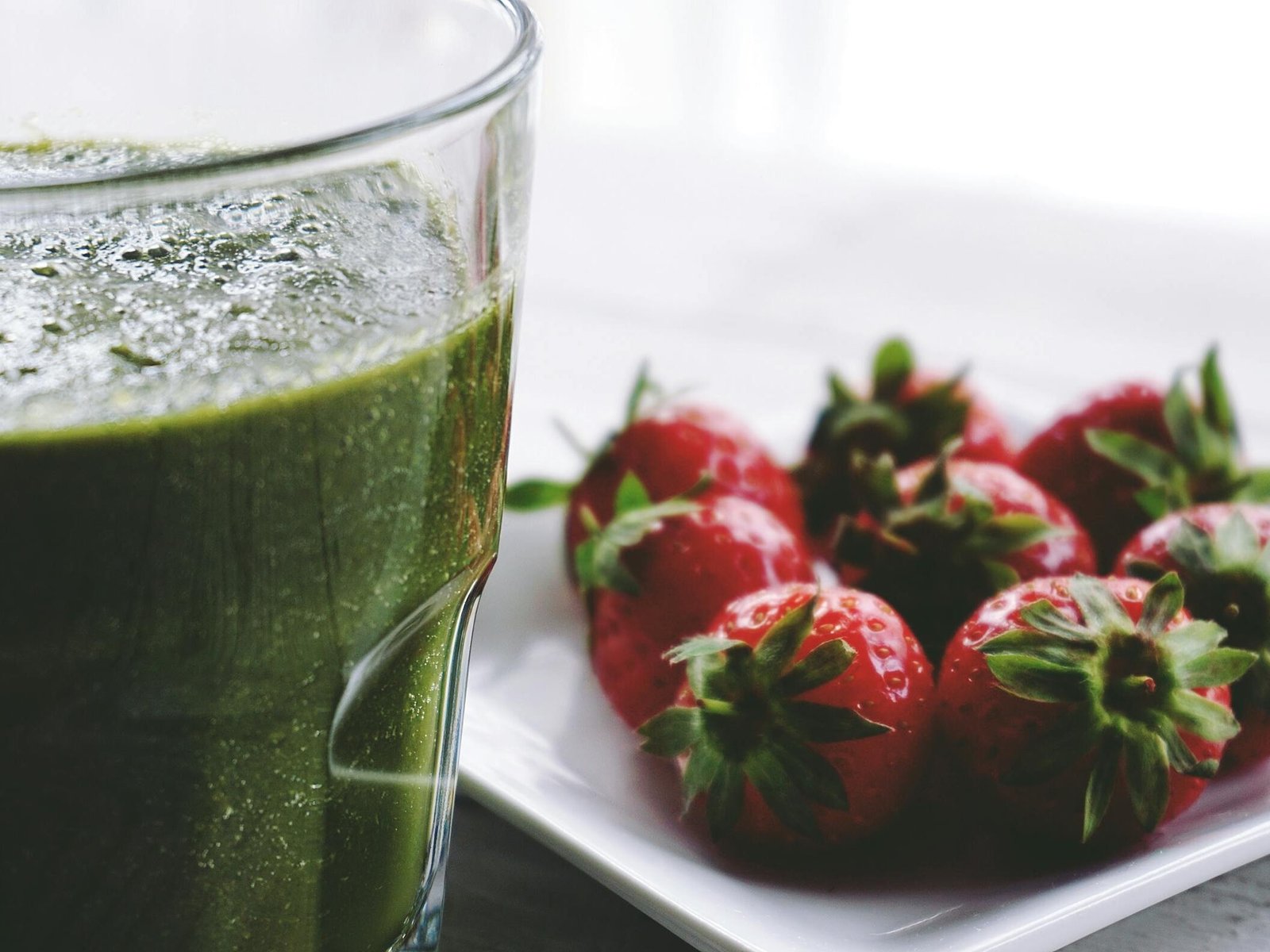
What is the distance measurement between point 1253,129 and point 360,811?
2.66 m

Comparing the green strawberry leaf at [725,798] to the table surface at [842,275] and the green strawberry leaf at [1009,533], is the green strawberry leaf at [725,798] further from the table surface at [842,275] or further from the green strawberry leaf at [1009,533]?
the table surface at [842,275]

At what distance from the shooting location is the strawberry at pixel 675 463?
1.09 metres

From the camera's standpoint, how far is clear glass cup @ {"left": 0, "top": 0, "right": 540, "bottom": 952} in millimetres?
581

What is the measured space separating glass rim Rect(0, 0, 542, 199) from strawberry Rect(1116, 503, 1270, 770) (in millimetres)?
515

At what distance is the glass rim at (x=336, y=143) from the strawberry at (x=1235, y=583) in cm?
52

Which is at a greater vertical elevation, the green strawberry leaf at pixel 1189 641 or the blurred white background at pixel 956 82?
the green strawberry leaf at pixel 1189 641

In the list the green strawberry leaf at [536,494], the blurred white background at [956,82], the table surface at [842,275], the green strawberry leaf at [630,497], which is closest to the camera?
the green strawberry leaf at [630,497]

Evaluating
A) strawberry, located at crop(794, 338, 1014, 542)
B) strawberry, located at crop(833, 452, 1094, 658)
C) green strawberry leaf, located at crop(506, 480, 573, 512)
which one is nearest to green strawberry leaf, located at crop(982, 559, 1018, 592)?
strawberry, located at crop(833, 452, 1094, 658)

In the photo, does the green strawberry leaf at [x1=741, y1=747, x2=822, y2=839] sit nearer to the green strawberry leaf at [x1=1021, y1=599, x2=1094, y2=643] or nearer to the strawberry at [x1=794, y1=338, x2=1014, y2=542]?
the green strawberry leaf at [x1=1021, y1=599, x2=1094, y2=643]

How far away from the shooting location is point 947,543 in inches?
38.8

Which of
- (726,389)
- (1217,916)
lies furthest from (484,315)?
(726,389)

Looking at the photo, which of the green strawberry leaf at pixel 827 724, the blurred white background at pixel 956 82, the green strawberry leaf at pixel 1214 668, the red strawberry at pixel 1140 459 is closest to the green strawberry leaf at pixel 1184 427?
the red strawberry at pixel 1140 459

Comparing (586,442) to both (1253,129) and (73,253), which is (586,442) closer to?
(73,253)

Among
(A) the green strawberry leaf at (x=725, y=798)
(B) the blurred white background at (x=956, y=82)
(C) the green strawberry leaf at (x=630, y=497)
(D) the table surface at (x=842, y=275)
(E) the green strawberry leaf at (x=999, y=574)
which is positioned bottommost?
(B) the blurred white background at (x=956, y=82)
